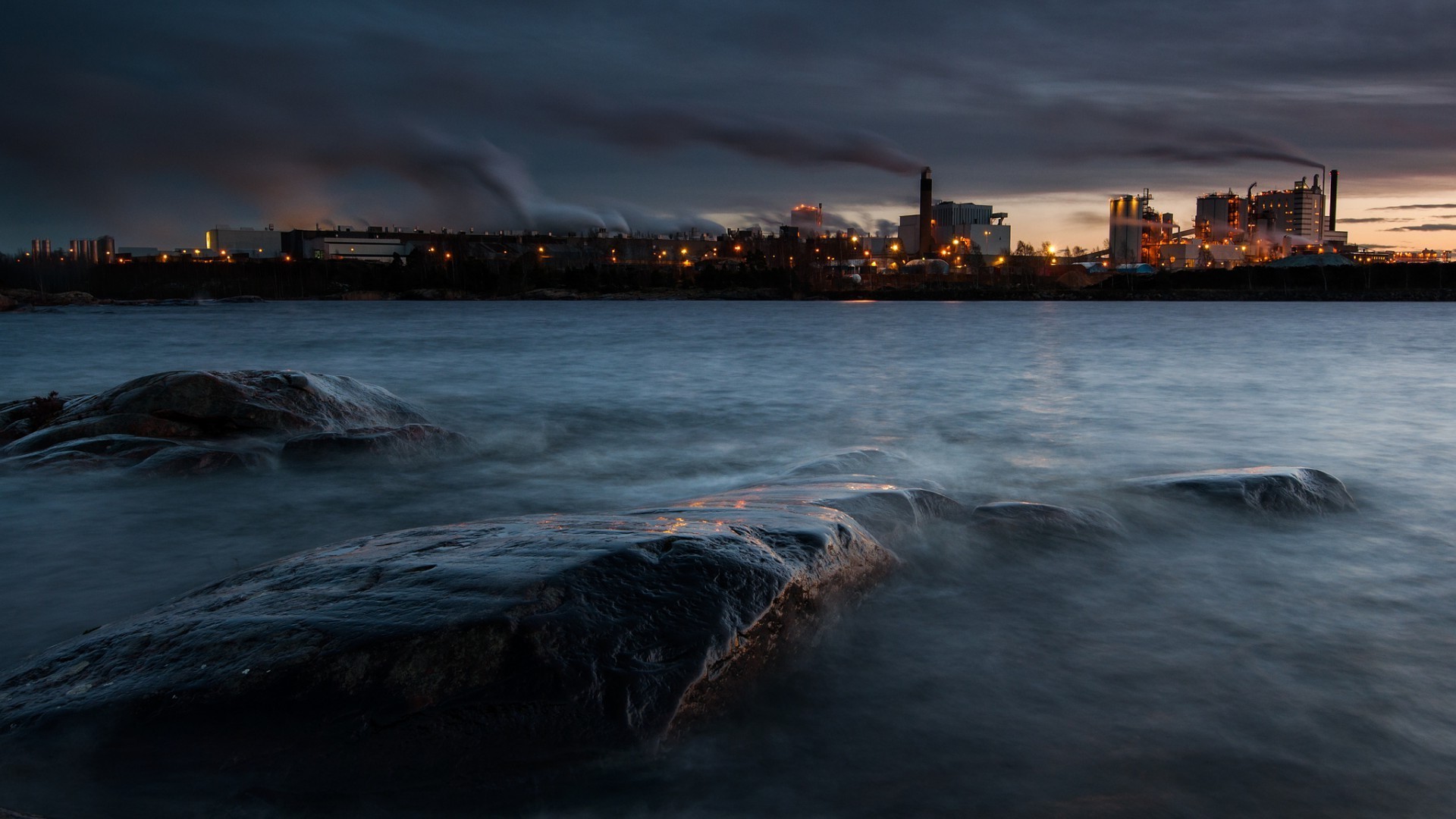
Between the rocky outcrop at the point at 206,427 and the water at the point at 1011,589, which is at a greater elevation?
the rocky outcrop at the point at 206,427

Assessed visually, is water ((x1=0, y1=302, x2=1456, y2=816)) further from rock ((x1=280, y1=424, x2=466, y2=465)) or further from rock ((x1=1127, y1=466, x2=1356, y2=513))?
rock ((x1=280, y1=424, x2=466, y2=465))

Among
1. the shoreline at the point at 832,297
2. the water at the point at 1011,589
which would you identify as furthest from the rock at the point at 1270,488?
the shoreline at the point at 832,297

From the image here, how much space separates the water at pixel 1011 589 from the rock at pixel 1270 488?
22 cm

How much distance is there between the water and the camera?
2.64 meters

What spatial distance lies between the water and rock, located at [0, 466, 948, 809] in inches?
5.4

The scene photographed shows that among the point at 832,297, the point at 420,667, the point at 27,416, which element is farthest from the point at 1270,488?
the point at 832,297

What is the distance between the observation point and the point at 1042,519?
16.8ft

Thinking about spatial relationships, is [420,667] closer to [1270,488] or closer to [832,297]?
[1270,488]

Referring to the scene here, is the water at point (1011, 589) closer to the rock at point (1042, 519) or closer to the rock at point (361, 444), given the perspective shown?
the rock at point (1042, 519)

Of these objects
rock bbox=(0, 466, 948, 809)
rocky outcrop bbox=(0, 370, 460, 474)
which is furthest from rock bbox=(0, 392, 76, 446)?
rock bbox=(0, 466, 948, 809)

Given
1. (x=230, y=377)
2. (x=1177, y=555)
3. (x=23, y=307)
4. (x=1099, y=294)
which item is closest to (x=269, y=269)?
(x=23, y=307)

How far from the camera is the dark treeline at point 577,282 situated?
285 ft

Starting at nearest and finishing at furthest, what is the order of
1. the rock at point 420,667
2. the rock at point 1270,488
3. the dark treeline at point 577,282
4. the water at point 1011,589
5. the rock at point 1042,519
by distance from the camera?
the rock at point 420,667 → the water at point 1011,589 → the rock at point 1042,519 → the rock at point 1270,488 → the dark treeline at point 577,282

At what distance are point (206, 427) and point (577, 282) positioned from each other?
9072 centimetres
